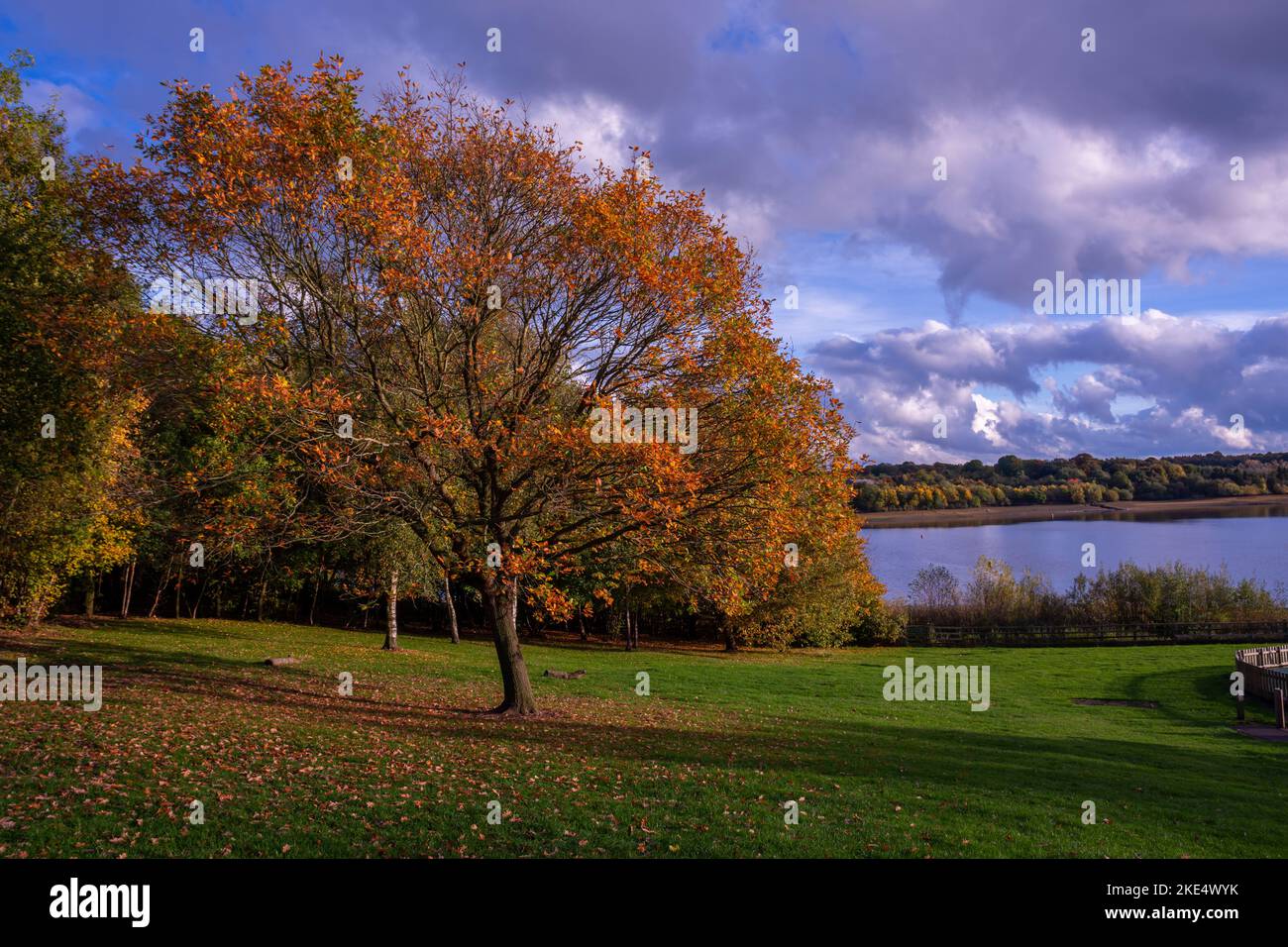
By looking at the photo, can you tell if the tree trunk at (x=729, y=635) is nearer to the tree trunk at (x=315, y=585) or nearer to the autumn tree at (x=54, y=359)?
the tree trunk at (x=315, y=585)

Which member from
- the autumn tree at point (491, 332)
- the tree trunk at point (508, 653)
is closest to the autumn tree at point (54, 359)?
the autumn tree at point (491, 332)

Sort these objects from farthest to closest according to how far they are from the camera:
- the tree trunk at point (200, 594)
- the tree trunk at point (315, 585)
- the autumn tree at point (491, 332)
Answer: the tree trunk at point (200, 594) < the tree trunk at point (315, 585) < the autumn tree at point (491, 332)

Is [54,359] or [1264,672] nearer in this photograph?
[54,359]

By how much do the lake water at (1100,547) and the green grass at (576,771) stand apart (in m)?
39.6

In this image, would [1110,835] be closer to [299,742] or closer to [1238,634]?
[299,742]

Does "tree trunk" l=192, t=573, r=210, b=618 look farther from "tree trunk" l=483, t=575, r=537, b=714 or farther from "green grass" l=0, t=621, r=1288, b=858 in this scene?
"tree trunk" l=483, t=575, r=537, b=714

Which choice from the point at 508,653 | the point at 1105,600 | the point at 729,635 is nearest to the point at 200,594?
the point at 729,635

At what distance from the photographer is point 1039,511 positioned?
130500 millimetres

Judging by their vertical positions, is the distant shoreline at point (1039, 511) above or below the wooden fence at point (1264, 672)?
above

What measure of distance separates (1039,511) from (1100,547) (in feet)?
137

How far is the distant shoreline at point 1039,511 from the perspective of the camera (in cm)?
12469

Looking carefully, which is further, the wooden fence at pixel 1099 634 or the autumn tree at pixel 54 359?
the wooden fence at pixel 1099 634

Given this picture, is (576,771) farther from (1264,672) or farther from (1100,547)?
(1100,547)
